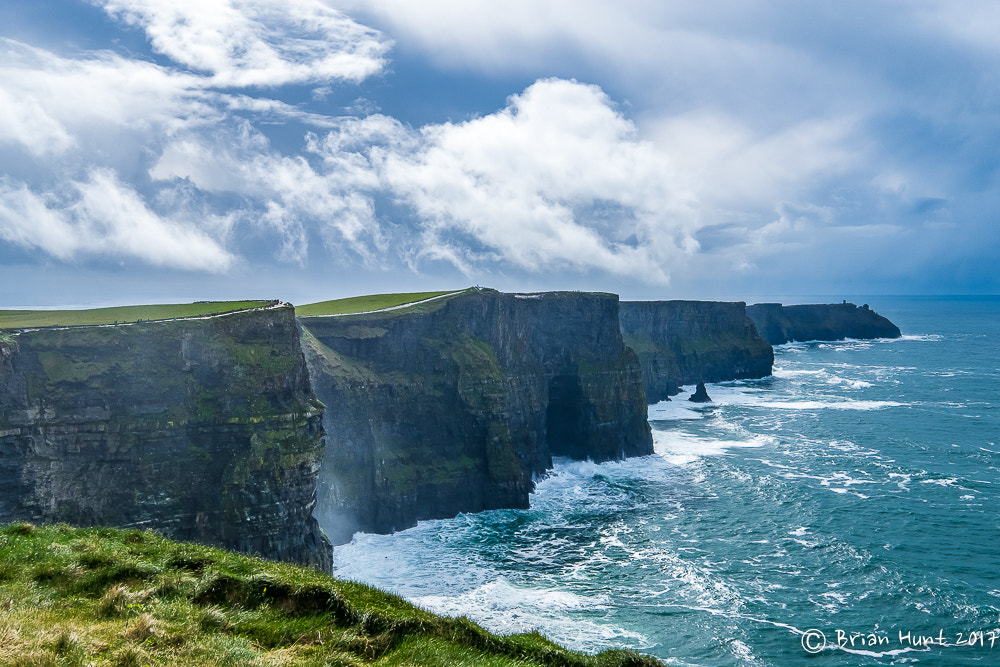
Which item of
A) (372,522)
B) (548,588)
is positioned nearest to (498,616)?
(548,588)

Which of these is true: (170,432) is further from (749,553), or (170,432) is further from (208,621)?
(749,553)

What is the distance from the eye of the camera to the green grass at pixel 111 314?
38688 mm

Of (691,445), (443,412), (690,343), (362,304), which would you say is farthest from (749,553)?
(690,343)

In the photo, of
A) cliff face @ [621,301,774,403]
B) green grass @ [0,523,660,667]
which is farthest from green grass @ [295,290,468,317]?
cliff face @ [621,301,774,403]

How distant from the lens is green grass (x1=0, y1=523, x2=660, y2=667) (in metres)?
11.3

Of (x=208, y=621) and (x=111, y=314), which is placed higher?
(x=111, y=314)

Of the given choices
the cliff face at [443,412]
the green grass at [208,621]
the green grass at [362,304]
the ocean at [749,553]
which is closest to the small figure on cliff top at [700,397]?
the ocean at [749,553]

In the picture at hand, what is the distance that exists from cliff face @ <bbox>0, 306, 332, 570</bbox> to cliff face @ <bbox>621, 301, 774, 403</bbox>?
88228 millimetres

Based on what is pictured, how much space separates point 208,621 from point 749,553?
41428 millimetres

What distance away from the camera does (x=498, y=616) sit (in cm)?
3625

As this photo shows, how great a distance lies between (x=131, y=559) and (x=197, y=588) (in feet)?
11.0

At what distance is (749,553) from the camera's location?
44.8 metres

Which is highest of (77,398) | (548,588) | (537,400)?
(77,398)

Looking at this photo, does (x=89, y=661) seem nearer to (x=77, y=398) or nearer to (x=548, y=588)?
(x=77, y=398)
